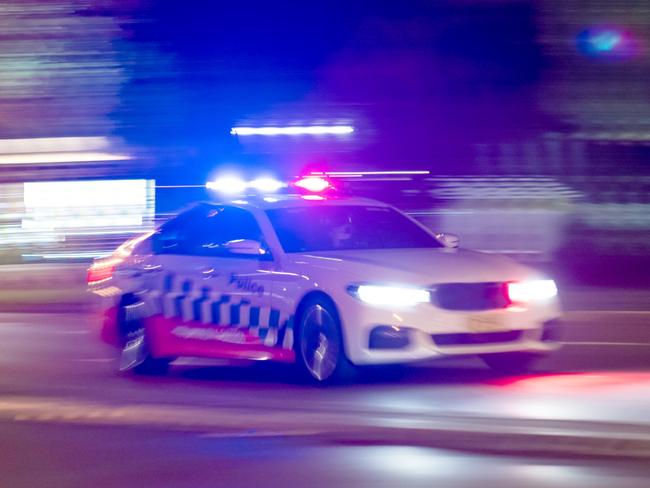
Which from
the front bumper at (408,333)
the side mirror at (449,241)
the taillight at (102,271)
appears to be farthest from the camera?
the taillight at (102,271)

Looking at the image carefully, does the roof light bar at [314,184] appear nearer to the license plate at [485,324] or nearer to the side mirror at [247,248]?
the side mirror at [247,248]

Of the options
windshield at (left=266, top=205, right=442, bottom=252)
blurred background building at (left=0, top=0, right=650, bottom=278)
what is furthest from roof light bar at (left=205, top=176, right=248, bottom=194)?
blurred background building at (left=0, top=0, right=650, bottom=278)

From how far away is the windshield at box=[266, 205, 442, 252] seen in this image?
11375 millimetres

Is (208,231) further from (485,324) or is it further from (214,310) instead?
(485,324)

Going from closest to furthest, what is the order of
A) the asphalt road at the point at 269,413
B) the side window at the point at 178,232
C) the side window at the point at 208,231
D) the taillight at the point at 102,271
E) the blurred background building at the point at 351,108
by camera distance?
the asphalt road at the point at 269,413 → the side window at the point at 208,231 → the side window at the point at 178,232 → the taillight at the point at 102,271 → the blurred background building at the point at 351,108

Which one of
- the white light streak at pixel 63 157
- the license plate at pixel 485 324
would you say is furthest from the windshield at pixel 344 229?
the white light streak at pixel 63 157

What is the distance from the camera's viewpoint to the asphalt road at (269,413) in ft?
24.5

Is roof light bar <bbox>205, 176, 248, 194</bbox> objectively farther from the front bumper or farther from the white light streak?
the white light streak

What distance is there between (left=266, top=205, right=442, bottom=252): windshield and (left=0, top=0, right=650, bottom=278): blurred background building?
29.5ft

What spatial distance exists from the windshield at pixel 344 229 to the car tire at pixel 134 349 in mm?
1671

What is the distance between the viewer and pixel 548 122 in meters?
21.5

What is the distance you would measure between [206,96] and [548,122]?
18.2 ft

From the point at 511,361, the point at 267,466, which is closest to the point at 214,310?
the point at 511,361

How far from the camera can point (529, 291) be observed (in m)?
10.9
